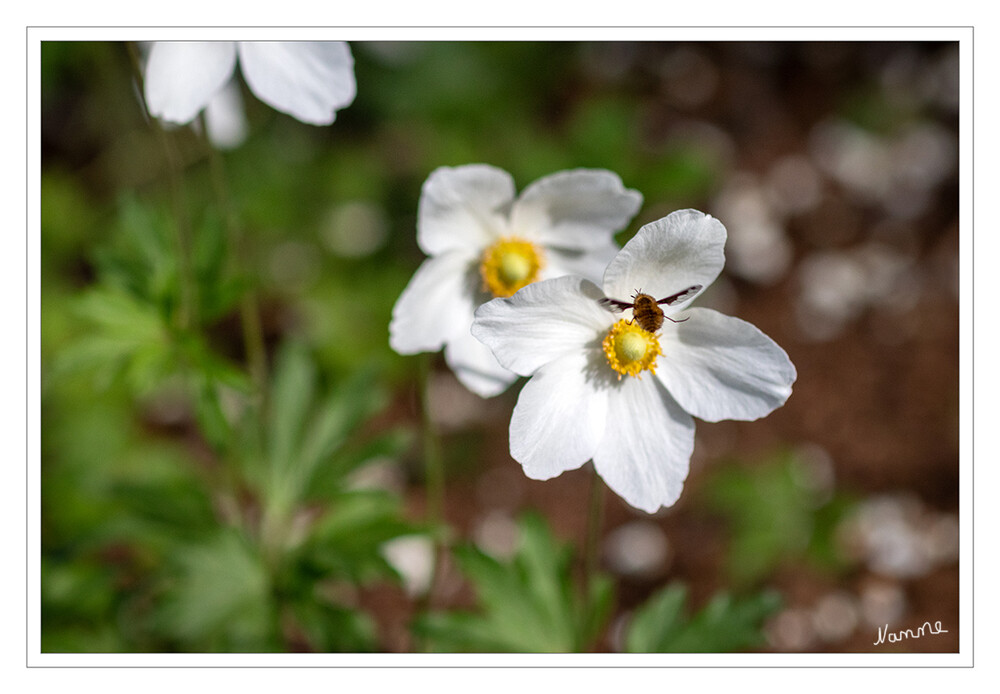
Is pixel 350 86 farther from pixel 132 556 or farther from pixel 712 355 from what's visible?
pixel 132 556

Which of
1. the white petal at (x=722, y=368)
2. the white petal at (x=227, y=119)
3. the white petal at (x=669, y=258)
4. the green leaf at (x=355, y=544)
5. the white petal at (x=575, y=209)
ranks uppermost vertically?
the white petal at (x=227, y=119)

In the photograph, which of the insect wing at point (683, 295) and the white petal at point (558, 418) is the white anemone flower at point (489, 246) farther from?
the insect wing at point (683, 295)

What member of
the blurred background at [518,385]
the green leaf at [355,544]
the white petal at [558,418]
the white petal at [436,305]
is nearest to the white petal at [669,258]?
the white petal at [558,418]

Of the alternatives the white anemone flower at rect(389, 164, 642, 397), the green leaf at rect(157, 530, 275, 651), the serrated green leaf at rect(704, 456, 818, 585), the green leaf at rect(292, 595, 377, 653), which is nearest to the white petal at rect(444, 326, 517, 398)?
the white anemone flower at rect(389, 164, 642, 397)

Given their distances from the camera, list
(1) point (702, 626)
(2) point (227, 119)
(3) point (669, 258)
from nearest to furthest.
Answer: (3) point (669, 258) < (1) point (702, 626) < (2) point (227, 119)

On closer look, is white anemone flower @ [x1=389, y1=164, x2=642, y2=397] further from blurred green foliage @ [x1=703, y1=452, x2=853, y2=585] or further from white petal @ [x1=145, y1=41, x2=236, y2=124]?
blurred green foliage @ [x1=703, y1=452, x2=853, y2=585]

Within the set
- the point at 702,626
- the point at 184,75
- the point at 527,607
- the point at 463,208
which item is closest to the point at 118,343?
the point at 184,75

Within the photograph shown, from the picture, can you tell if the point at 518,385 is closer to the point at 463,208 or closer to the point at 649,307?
the point at 463,208
